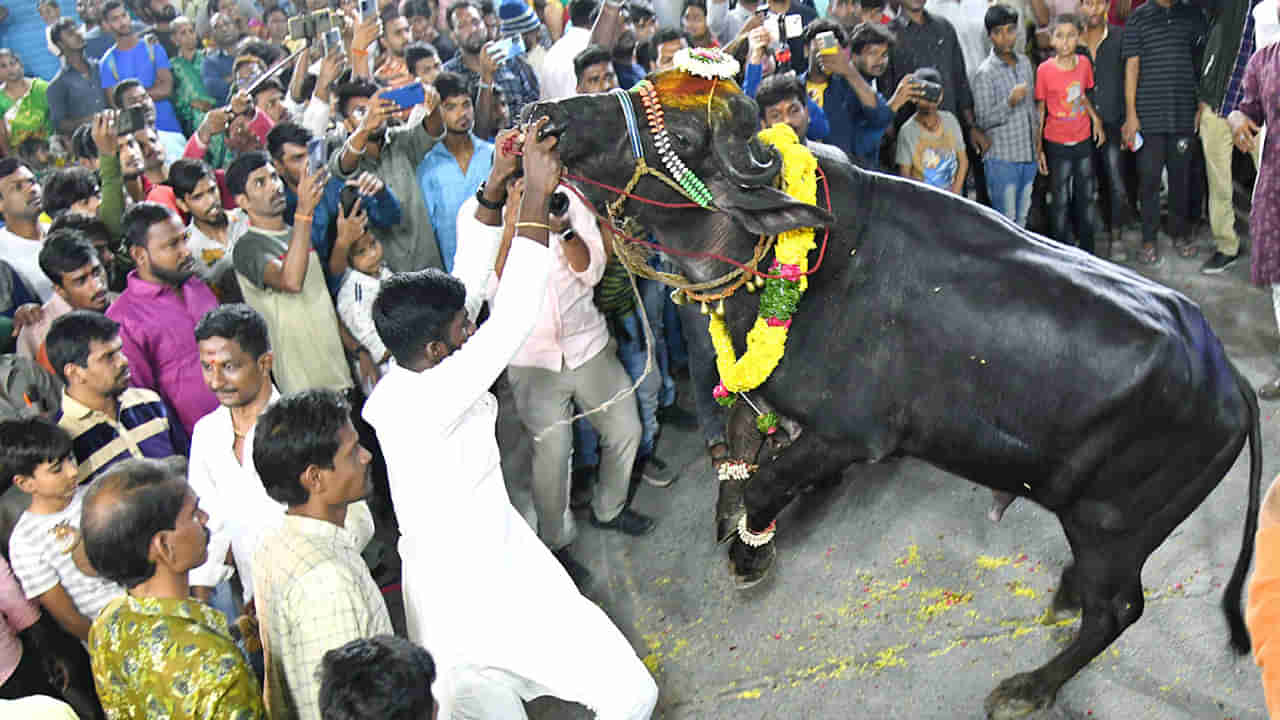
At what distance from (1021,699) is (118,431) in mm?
3583

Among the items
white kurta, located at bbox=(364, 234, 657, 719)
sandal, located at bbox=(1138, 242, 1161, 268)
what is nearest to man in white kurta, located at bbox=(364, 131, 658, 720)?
white kurta, located at bbox=(364, 234, 657, 719)

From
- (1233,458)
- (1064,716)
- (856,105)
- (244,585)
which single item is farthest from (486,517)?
(856,105)

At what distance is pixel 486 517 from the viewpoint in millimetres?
3432

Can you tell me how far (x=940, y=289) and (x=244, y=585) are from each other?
2.77 meters

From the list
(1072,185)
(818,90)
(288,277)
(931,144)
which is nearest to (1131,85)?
(1072,185)

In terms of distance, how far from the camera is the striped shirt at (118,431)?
3990mm

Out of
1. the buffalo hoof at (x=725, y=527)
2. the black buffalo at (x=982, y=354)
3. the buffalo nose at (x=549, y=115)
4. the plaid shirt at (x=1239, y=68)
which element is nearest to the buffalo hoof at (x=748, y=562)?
the buffalo hoof at (x=725, y=527)

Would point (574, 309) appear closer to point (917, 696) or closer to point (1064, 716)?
point (917, 696)

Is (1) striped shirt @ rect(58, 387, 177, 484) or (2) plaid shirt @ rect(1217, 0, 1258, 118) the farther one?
(2) plaid shirt @ rect(1217, 0, 1258, 118)

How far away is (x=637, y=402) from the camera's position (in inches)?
228

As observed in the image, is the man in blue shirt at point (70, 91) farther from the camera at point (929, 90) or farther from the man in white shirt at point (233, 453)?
the camera at point (929, 90)

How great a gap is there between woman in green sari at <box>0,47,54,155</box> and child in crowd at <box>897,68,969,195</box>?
6.58 m

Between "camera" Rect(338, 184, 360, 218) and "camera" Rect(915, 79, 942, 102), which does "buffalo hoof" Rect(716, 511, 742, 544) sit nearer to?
"camera" Rect(338, 184, 360, 218)

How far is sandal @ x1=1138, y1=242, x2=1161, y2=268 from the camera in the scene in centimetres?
766
